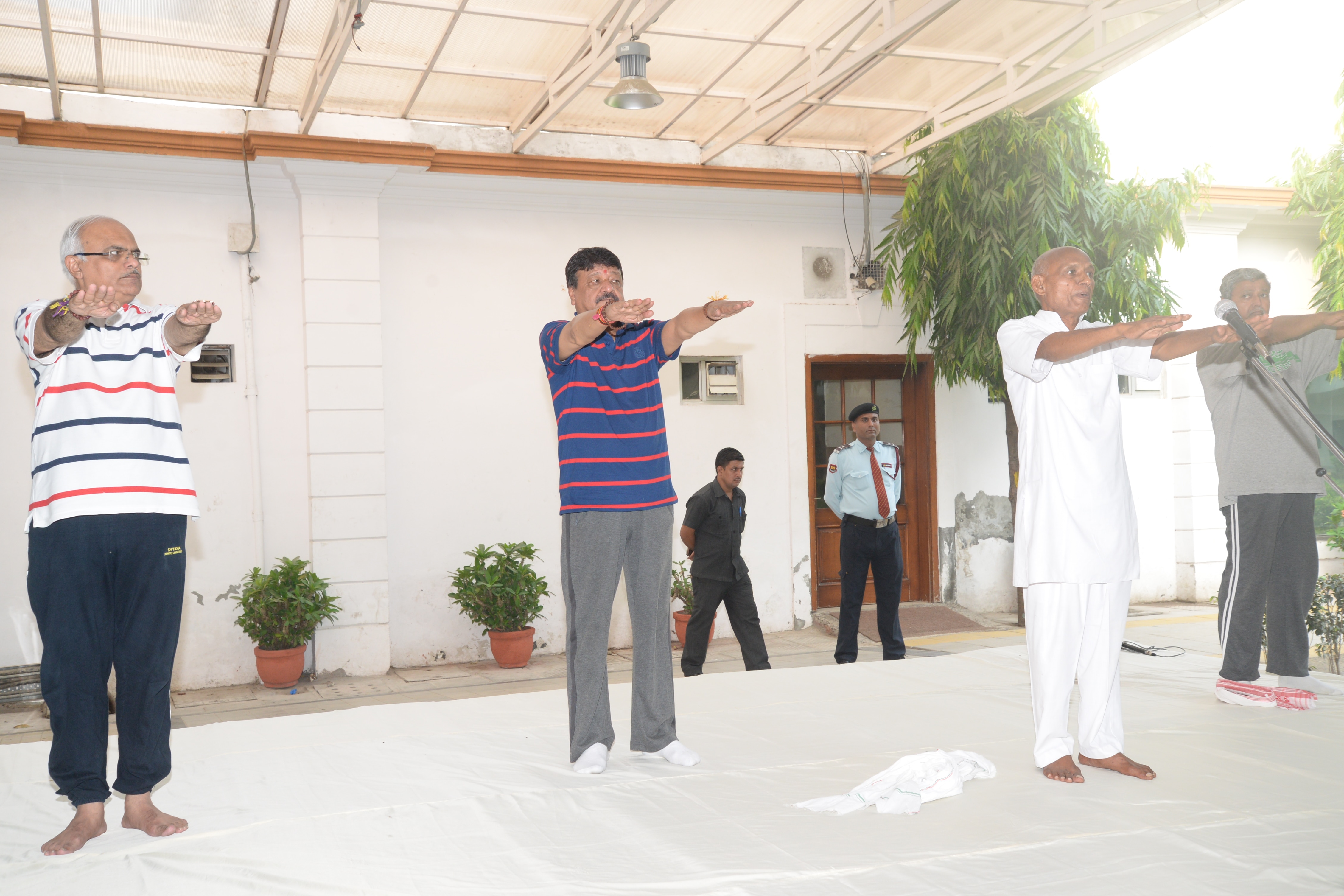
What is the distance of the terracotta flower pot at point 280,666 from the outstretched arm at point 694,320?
4.51 meters

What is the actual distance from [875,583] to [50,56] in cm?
567

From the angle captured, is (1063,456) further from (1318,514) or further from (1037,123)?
(1318,514)

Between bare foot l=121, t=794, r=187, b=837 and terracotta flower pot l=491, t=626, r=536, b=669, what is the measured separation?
14.9 feet

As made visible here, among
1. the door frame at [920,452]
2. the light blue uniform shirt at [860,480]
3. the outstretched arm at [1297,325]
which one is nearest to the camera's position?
the outstretched arm at [1297,325]

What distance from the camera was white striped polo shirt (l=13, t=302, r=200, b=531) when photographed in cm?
252

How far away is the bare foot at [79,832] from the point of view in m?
2.51

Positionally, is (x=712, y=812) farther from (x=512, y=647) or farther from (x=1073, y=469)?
(x=512, y=647)

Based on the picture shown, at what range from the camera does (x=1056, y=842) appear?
2.45 m

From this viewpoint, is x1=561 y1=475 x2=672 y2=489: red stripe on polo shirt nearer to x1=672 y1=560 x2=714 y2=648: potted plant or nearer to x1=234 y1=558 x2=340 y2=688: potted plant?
x1=234 y1=558 x2=340 y2=688: potted plant

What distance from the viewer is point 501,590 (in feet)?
23.4

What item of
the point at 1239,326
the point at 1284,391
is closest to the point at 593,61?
the point at 1239,326

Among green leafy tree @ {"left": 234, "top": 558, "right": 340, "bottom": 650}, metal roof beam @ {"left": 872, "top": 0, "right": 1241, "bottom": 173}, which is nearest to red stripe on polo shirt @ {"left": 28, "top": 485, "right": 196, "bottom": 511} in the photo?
green leafy tree @ {"left": 234, "top": 558, "right": 340, "bottom": 650}

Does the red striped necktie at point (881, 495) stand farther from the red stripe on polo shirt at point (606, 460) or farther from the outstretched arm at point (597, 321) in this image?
the outstretched arm at point (597, 321)

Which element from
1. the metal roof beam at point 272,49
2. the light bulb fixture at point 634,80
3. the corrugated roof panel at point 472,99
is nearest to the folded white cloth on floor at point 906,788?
the light bulb fixture at point 634,80
